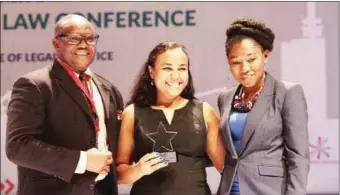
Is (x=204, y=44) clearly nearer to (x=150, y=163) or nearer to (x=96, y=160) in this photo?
(x=150, y=163)

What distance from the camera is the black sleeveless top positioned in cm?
262

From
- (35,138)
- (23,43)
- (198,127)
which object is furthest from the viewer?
(23,43)

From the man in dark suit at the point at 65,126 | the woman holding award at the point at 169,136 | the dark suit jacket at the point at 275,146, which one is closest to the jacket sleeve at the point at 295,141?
the dark suit jacket at the point at 275,146

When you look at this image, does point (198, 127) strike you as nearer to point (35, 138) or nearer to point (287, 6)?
point (35, 138)

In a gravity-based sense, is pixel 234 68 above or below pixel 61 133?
above

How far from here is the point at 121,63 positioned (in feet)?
15.1

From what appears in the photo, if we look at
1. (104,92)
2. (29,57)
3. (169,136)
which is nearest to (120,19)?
(29,57)

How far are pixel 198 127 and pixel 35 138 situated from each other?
2.80ft

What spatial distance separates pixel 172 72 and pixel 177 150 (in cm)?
41

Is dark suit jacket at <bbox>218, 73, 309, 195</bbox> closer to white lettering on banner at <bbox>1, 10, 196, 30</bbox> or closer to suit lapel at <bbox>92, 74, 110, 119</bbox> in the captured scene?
suit lapel at <bbox>92, 74, 110, 119</bbox>

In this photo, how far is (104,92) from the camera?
2682mm

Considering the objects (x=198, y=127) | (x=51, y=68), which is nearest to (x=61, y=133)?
(x=51, y=68)

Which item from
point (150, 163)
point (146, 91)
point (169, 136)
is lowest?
point (150, 163)

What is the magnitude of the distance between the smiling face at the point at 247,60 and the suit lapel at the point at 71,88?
30.1 inches
